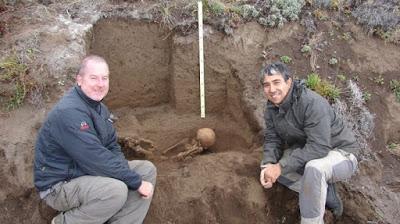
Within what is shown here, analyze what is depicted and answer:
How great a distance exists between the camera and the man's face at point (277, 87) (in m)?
4.07

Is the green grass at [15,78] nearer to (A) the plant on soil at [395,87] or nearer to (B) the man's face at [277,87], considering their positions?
(B) the man's face at [277,87]

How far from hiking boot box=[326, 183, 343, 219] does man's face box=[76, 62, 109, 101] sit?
2352 mm

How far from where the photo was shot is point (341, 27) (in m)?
6.50

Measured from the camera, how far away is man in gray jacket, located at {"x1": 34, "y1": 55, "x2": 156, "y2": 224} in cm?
363

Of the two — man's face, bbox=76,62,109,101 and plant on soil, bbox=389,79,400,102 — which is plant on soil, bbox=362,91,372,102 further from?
man's face, bbox=76,62,109,101

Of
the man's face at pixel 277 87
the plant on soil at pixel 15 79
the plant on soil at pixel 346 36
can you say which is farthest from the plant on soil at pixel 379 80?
the plant on soil at pixel 15 79

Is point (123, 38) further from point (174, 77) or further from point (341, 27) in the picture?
point (341, 27)

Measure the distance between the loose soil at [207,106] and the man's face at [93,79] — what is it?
136cm

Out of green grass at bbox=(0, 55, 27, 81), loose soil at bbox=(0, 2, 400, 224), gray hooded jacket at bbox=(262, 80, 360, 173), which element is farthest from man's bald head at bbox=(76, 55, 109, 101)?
green grass at bbox=(0, 55, 27, 81)

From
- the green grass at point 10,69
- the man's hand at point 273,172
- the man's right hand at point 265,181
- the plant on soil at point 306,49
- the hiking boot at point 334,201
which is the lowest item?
the hiking boot at point 334,201

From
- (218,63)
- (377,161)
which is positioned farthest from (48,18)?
(377,161)

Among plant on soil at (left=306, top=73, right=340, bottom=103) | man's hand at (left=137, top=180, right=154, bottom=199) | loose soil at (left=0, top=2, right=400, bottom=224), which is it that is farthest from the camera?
plant on soil at (left=306, top=73, right=340, bottom=103)

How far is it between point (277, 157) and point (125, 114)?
255 cm

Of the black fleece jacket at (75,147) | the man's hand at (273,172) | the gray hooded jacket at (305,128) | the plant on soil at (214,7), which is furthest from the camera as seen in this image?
the plant on soil at (214,7)
